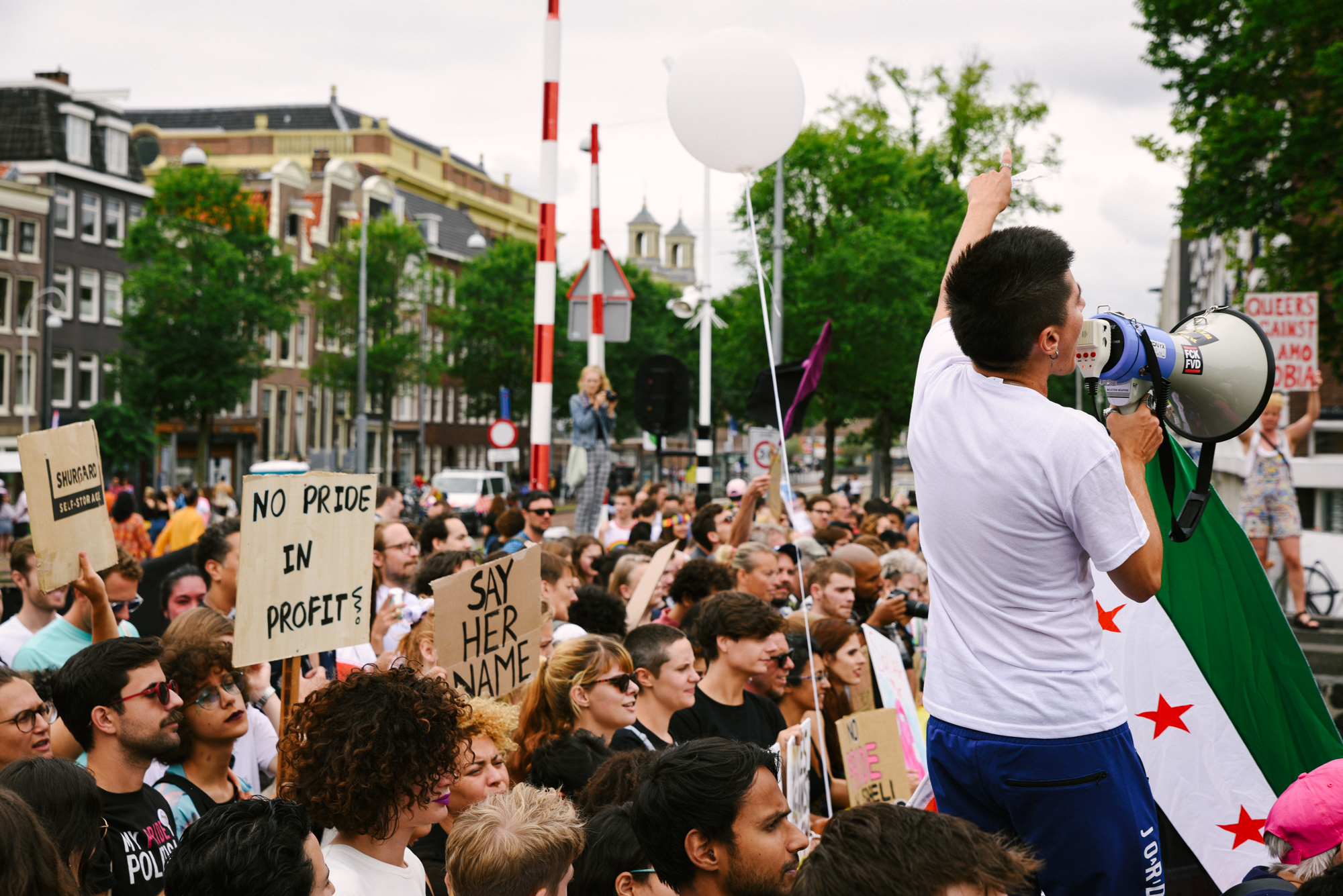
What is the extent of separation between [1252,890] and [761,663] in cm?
228

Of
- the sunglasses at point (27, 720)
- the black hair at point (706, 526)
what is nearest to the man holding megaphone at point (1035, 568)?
the sunglasses at point (27, 720)

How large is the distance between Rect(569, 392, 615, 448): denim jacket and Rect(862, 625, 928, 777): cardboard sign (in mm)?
6115

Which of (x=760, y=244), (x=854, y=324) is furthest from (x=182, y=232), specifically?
(x=854, y=324)

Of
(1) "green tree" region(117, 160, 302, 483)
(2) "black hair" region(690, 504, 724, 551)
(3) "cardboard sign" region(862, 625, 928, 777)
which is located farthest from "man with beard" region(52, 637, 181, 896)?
(1) "green tree" region(117, 160, 302, 483)

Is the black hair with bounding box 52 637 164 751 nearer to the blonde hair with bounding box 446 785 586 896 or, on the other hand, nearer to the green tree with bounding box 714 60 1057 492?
the blonde hair with bounding box 446 785 586 896

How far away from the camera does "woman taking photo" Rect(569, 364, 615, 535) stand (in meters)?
11.7

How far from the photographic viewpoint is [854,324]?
3428 cm

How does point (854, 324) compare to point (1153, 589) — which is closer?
point (1153, 589)

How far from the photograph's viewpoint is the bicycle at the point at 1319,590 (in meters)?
10.3

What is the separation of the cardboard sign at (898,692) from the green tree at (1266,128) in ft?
41.1

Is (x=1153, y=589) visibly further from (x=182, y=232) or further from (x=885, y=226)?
(x=182, y=232)

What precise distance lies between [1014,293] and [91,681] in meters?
2.60

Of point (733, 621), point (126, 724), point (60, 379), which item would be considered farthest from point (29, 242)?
point (126, 724)

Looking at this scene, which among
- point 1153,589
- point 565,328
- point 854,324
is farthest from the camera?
point 565,328
